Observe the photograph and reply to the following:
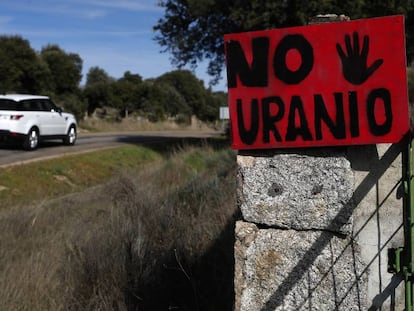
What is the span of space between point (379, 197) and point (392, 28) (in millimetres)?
738

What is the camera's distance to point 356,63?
2678mm

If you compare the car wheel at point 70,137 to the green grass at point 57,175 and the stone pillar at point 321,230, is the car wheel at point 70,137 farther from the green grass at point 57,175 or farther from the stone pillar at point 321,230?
the stone pillar at point 321,230

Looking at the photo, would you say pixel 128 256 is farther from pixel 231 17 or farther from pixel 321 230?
pixel 231 17

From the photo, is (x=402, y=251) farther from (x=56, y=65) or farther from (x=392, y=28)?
(x=56, y=65)

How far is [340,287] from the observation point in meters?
2.75

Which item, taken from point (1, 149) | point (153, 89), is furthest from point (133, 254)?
point (153, 89)

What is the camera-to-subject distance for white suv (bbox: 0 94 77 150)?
18969 mm

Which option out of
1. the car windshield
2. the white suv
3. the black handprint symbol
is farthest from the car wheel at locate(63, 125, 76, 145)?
the black handprint symbol

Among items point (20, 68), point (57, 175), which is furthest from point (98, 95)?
point (57, 175)

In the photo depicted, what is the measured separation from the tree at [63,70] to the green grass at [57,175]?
89.6ft

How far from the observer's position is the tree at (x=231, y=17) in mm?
20375

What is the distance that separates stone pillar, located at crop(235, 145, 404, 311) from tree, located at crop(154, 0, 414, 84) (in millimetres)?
17332

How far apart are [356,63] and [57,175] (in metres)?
15.5

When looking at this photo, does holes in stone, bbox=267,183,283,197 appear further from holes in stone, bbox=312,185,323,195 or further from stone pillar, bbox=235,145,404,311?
holes in stone, bbox=312,185,323,195
